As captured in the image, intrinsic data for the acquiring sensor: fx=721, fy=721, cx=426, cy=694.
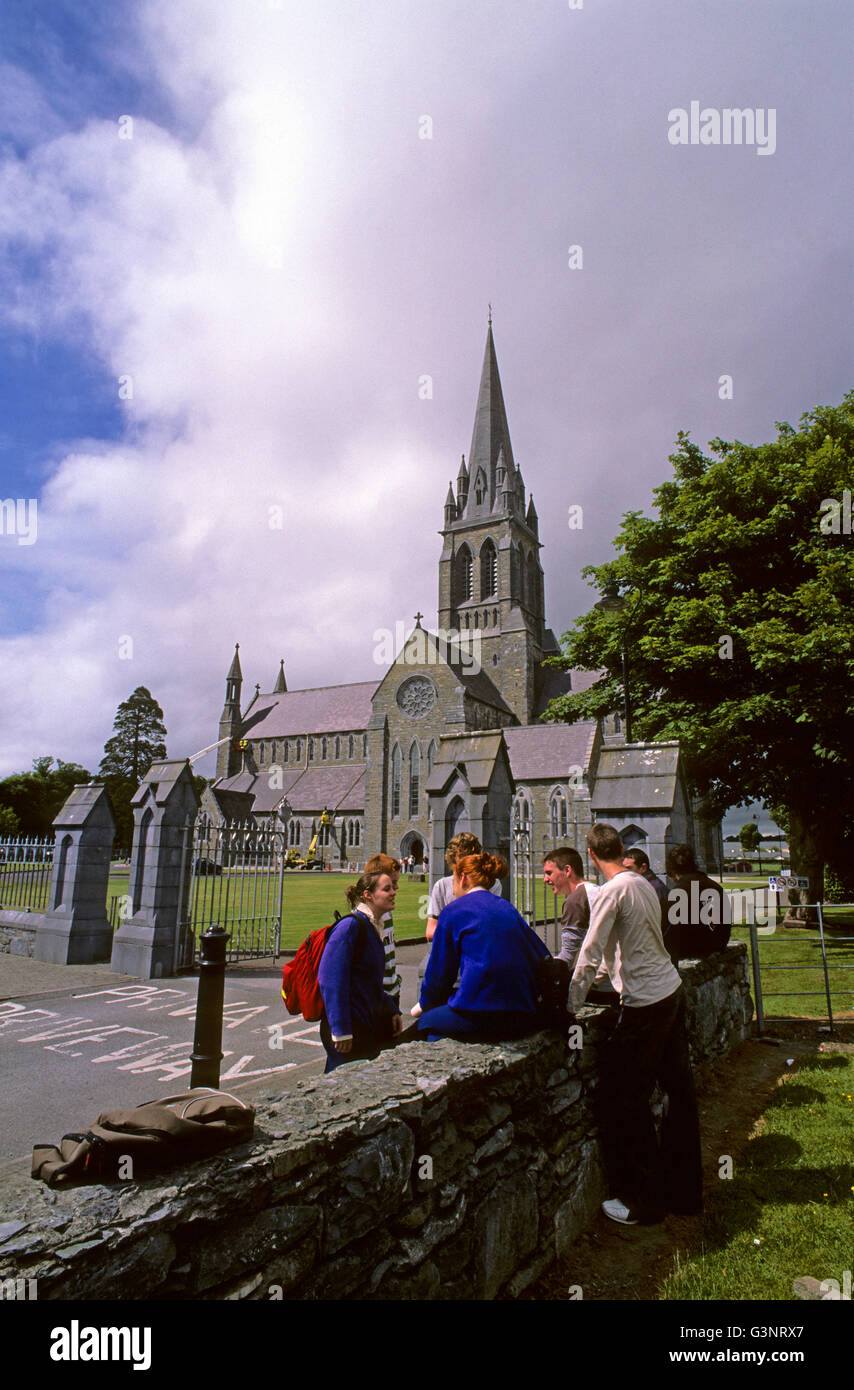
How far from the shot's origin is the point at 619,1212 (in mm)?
4141

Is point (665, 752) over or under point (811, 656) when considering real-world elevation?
under

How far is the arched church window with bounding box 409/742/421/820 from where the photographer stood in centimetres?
4850

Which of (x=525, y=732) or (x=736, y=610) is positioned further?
(x=525, y=732)

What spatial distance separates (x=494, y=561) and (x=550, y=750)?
809 inches

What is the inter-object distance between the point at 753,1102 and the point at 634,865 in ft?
7.38

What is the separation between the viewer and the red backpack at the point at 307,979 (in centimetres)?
426

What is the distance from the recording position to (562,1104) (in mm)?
3936

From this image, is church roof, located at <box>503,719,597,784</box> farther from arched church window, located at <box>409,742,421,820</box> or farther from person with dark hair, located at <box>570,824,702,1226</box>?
person with dark hair, located at <box>570,824,702,1226</box>

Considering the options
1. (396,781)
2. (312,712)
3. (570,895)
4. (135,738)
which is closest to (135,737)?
(135,738)

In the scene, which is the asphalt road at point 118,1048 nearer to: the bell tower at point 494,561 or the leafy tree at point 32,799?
the leafy tree at point 32,799

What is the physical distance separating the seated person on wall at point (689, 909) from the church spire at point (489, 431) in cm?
5827

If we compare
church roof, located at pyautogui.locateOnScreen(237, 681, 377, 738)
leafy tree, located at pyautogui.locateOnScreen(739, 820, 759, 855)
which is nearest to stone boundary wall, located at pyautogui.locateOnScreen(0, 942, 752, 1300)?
church roof, located at pyautogui.locateOnScreen(237, 681, 377, 738)
